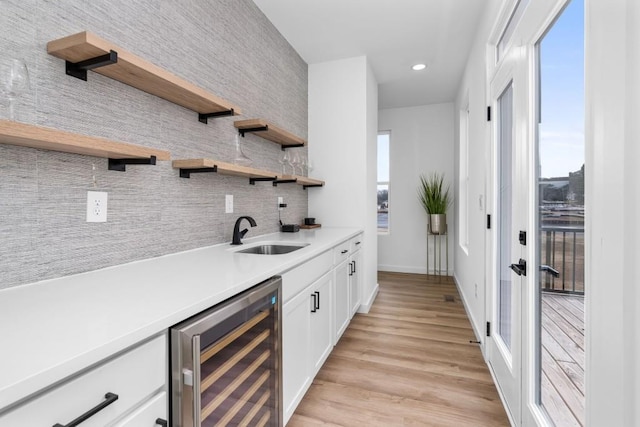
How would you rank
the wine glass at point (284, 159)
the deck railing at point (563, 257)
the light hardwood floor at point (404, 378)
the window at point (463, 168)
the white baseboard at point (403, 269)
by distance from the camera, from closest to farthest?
the deck railing at point (563, 257), the light hardwood floor at point (404, 378), the wine glass at point (284, 159), the window at point (463, 168), the white baseboard at point (403, 269)

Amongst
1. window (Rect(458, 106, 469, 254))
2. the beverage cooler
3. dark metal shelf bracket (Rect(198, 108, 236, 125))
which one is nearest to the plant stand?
window (Rect(458, 106, 469, 254))

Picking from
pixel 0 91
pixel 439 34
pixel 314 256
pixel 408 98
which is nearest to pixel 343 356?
pixel 314 256

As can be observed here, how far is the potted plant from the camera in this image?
480 cm

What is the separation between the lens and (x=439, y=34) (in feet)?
9.74

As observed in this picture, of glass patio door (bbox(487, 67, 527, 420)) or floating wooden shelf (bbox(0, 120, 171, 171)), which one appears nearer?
floating wooden shelf (bbox(0, 120, 171, 171))

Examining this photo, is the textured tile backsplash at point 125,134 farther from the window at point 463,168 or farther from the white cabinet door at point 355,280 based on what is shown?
the window at point 463,168

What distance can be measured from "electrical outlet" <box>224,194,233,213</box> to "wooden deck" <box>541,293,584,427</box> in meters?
1.80

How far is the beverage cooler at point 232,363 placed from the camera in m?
0.86

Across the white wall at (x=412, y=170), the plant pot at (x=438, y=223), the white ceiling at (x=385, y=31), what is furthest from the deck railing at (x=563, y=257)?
the white wall at (x=412, y=170)

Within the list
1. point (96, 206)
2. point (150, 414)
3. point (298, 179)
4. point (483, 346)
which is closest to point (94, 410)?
point (150, 414)

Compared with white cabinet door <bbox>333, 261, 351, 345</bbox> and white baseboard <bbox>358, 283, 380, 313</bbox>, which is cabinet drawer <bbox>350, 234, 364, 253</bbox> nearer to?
white cabinet door <bbox>333, 261, 351, 345</bbox>

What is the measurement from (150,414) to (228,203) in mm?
1503

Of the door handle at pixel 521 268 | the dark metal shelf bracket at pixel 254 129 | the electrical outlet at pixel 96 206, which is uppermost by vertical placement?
the dark metal shelf bracket at pixel 254 129

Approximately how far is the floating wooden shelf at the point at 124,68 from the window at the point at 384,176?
3.99 meters
